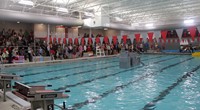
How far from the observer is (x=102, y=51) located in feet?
60.2

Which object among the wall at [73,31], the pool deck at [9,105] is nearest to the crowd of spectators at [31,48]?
the wall at [73,31]

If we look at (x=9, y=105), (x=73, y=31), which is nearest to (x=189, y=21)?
(x=73, y=31)

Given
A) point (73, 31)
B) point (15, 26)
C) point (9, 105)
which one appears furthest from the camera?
point (73, 31)

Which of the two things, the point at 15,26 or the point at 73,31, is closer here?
the point at 15,26

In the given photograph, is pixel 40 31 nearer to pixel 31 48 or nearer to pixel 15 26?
pixel 15 26

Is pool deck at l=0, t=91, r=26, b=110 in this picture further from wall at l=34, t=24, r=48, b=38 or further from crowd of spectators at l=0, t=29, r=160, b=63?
wall at l=34, t=24, r=48, b=38

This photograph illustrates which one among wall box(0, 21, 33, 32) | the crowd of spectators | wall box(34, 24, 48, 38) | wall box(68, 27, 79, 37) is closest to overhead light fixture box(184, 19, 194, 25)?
the crowd of spectators

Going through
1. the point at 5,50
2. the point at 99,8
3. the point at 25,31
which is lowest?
the point at 5,50

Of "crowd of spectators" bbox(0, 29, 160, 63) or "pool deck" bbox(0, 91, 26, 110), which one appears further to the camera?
"crowd of spectators" bbox(0, 29, 160, 63)

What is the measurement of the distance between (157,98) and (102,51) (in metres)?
13.8

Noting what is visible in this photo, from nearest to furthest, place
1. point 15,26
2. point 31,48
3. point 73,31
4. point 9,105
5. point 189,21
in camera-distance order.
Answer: point 9,105 → point 31,48 → point 15,26 → point 189,21 → point 73,31

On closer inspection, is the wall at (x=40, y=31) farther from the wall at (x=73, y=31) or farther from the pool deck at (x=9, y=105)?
the pool deck at (x=9, y=105)

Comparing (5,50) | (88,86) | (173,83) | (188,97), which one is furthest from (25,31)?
(188,97)

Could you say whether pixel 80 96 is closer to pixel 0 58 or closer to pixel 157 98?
pixel 157 98
